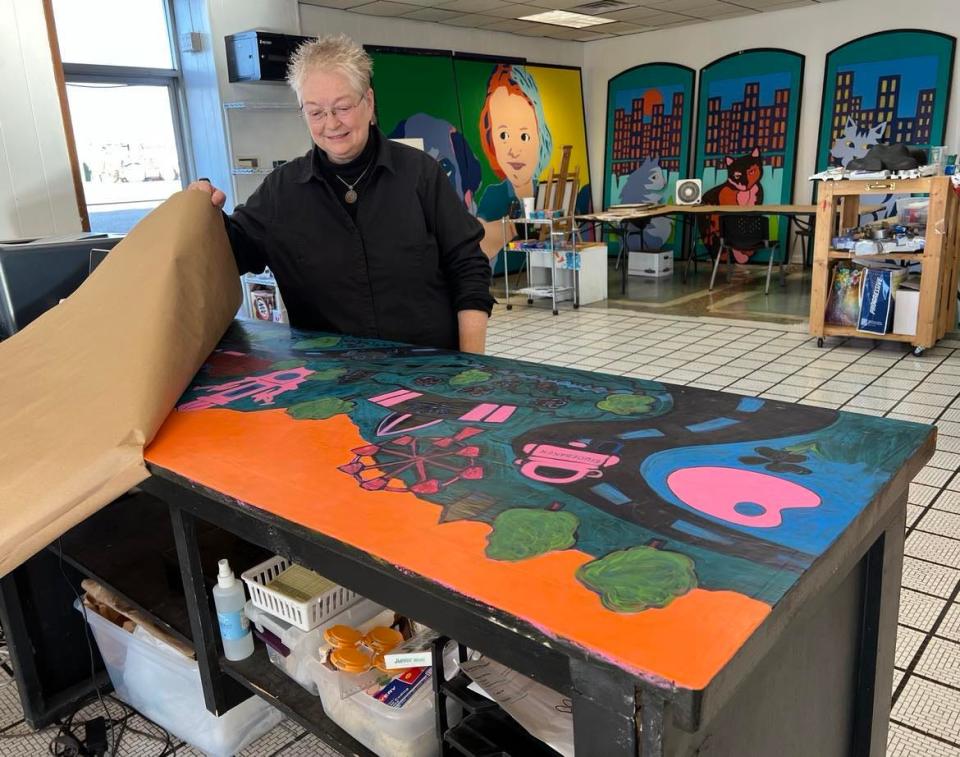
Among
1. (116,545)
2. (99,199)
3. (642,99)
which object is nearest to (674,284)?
(642,99)

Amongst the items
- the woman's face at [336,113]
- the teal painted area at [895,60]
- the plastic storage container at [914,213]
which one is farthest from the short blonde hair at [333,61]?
the teal painted area at [895,60]

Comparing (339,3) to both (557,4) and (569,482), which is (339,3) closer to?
(557,4)

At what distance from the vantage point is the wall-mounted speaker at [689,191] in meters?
9.13

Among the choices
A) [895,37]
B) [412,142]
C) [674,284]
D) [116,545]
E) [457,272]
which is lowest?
[674,284]

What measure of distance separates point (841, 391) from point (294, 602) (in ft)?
13.1

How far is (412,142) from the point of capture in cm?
730

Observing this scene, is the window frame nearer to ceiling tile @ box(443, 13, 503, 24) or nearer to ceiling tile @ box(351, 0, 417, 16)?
ceiling tile @ box(351, 0, 417, 16)

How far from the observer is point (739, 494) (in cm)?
98

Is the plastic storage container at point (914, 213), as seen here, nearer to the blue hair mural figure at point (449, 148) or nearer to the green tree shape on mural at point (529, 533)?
the blue hair mural figure at point (449, 148)

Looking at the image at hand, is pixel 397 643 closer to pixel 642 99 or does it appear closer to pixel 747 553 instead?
pixel 747 553

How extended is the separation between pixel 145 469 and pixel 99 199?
5818 mm

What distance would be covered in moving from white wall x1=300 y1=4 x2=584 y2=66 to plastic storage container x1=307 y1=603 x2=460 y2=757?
24.5 feet

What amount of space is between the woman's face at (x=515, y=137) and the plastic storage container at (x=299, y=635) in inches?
338

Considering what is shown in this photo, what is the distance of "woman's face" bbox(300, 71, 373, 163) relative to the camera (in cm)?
185
